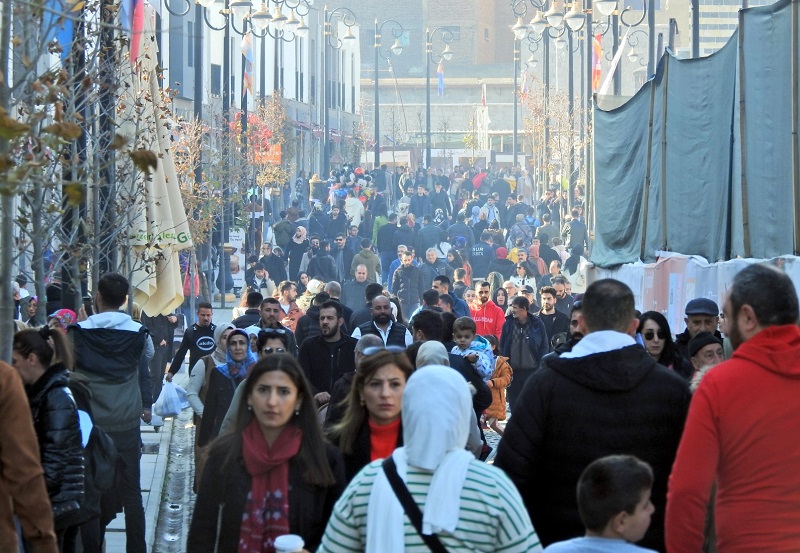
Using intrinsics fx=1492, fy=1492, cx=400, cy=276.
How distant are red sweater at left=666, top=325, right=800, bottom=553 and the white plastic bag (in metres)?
7.80

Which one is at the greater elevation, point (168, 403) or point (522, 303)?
point (522, 303)

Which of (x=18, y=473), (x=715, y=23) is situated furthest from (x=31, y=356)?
(x=715, y=23)

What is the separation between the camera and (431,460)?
12.7 ft

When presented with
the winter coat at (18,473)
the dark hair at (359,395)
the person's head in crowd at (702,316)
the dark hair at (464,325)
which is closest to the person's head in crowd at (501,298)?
the dark hair at (464,325)

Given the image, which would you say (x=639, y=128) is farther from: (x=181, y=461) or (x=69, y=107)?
(x=69, y=107)

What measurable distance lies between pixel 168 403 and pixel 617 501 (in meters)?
8.27

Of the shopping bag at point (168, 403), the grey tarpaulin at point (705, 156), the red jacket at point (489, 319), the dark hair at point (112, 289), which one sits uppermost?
the grey tarpaulin at point (705, 156)

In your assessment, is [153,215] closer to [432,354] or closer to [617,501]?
[432,354]

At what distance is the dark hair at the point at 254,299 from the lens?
13391 mm

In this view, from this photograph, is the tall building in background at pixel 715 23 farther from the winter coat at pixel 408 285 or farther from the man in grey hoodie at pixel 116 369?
the man in grey hoodie at pixel 116 369

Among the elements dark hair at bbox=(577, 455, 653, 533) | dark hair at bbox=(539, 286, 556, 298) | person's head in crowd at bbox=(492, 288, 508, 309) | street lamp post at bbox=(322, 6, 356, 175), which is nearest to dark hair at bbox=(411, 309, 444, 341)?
dark hair at bbox=(577, 455, 653, 533)

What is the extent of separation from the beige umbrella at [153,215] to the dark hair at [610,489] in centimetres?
801

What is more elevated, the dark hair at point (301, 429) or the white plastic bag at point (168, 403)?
the dark hair at point (301, 429)

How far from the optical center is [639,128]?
1758cm
